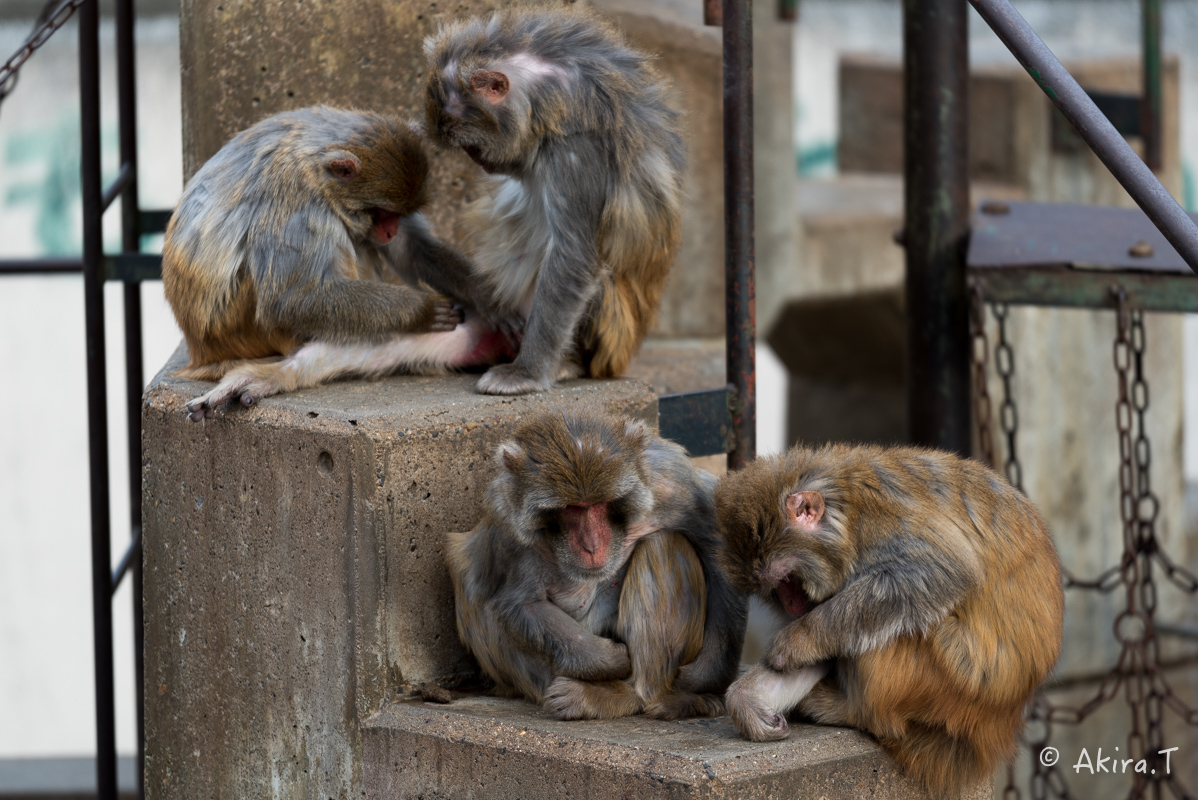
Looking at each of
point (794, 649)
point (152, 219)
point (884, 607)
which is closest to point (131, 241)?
point (152, 219)

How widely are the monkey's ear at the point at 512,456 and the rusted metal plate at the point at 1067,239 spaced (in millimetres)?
2998

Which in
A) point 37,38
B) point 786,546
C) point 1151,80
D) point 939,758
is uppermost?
point 1151,80

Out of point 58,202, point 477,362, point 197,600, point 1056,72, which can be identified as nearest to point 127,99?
point 477,362

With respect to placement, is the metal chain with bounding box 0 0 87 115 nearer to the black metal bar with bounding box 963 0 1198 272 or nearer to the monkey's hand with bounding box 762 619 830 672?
the black metal bar with bounding box 963 0 1198 272

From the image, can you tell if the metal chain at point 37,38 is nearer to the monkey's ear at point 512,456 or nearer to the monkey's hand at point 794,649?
the monkey's ear at point 512,456

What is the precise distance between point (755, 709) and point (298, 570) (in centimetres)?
117

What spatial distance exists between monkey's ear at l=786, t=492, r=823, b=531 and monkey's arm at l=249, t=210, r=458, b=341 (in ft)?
4.44

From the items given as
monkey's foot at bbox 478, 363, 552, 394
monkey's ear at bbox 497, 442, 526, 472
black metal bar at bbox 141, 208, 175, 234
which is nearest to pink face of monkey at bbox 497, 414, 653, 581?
monkey's ear at bbox 497, 442, 526, 472

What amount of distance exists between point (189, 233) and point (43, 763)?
175 inches

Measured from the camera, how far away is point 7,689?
13336mm

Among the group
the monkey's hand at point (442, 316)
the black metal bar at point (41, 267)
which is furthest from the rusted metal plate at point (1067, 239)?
the black metal bar at point (41, 267)

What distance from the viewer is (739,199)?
4.34 metres

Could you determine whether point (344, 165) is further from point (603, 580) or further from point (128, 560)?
point (128, 560)

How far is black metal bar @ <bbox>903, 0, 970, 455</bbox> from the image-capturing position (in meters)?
5.65
